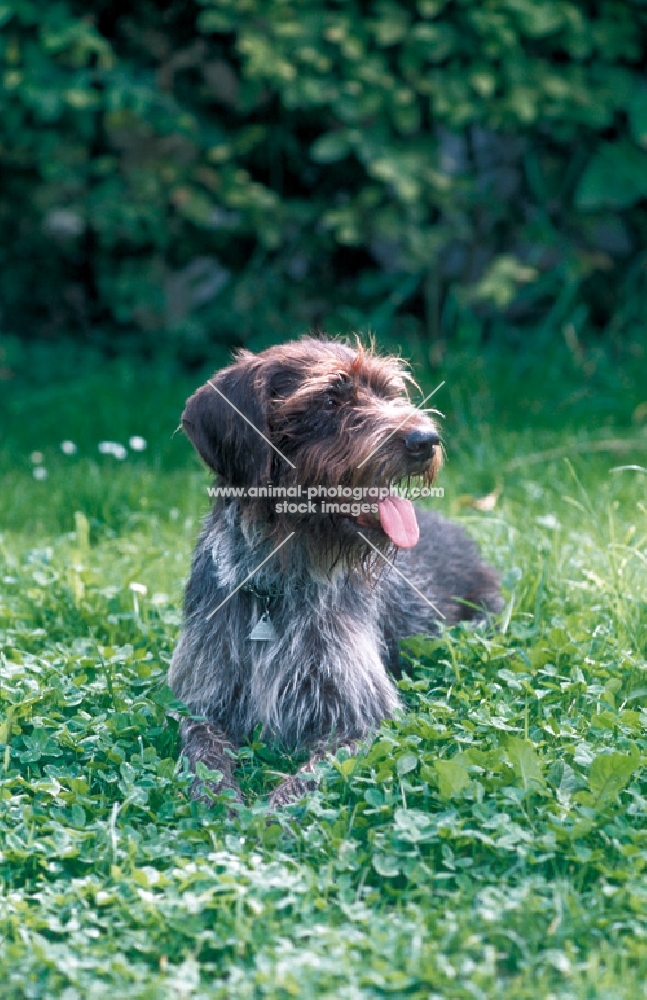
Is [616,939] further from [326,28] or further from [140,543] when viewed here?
[326,28]

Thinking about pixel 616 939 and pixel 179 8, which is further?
pixel 179 8

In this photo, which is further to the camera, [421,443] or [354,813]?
[421,443]

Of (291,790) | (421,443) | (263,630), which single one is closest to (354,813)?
(291,790)

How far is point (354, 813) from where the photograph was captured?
11.3 feet

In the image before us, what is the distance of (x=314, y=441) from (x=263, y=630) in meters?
0.65

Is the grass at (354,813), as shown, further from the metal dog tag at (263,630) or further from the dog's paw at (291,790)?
the metal dog tag at (263,630)

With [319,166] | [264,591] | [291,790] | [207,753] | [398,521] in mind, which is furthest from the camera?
[319,166]

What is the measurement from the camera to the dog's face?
153 inches

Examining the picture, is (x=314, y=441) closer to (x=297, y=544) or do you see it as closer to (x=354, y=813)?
(x=297, y=544)

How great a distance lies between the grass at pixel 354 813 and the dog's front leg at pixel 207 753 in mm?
55

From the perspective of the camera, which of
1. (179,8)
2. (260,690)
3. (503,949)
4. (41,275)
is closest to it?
(503,949)

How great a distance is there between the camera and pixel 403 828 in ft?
10.9

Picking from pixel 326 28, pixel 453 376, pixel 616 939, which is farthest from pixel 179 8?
pixel 616 939

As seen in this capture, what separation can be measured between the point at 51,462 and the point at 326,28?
9.57 feet
